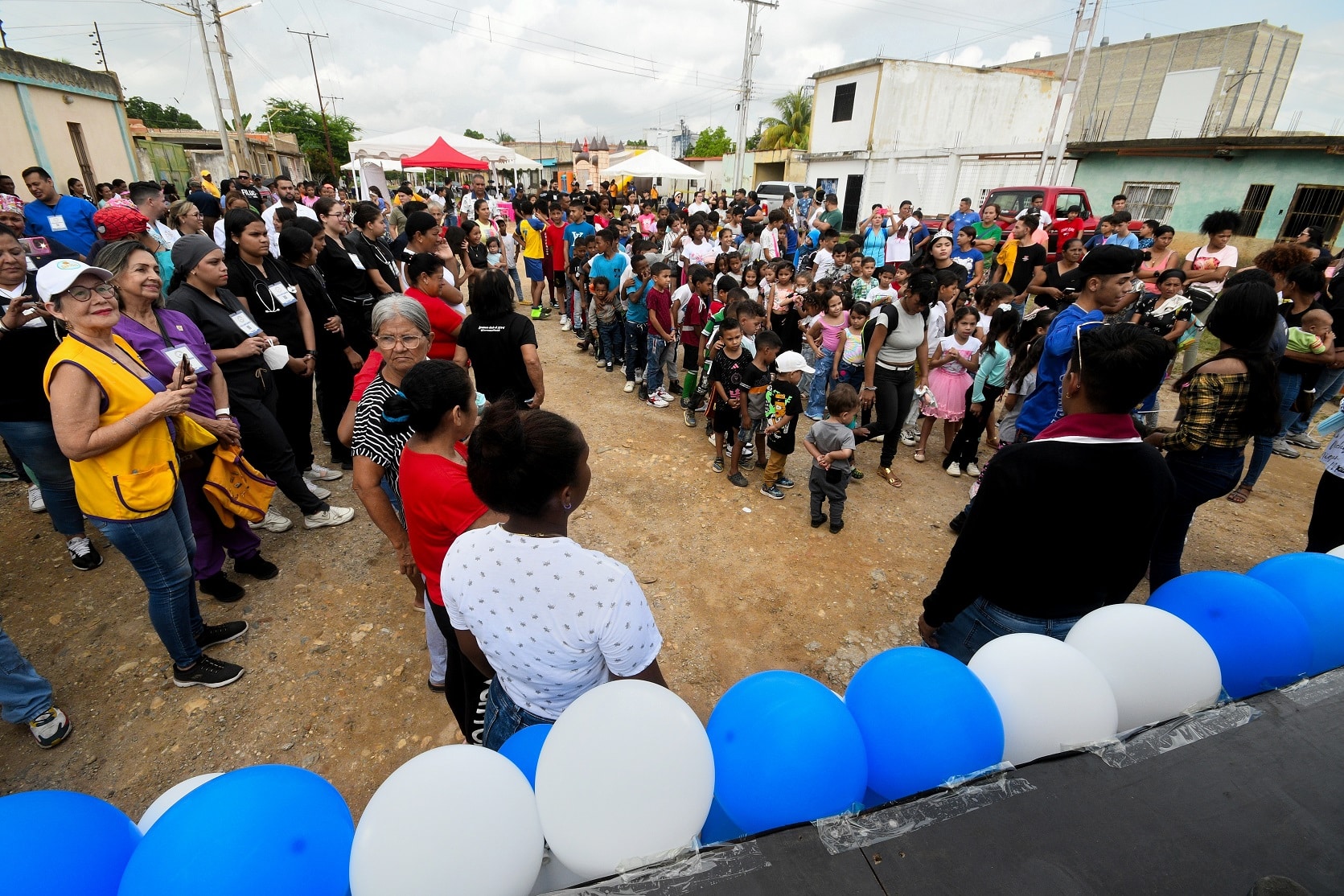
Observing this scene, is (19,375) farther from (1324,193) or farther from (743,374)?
(1324,193)

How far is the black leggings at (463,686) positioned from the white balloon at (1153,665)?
192cm

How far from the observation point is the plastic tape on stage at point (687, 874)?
3.19 ft

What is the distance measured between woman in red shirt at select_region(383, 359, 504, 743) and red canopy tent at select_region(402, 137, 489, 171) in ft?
48.9

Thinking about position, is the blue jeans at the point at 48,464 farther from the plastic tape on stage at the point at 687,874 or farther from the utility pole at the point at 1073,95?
the utility pole at the point at 1073,95

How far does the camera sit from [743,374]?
15.4 ft

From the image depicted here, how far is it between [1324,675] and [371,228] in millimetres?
6300

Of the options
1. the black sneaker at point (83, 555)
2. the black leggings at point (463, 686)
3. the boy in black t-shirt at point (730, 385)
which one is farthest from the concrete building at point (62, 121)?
the black leggings at point (463, 686)

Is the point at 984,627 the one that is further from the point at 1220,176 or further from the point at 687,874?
the point at 1220,176

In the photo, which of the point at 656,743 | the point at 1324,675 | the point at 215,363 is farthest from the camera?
the point at 215,363

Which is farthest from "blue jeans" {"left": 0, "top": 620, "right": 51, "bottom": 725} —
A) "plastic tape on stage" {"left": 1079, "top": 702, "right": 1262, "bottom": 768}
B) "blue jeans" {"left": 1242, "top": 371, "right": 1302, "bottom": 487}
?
"blue jeans" {"left": 1242, "top": 371, "right": 1302, "bottom": 487}

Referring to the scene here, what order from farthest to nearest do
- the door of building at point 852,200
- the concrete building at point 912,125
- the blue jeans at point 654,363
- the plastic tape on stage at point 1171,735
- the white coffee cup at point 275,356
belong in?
the door of building at point 852,200
the concrete building at point 912,125
the blue jeans at point 654,363
the white coffee cup at point 275,356
the plastic tape on stage at point 1171,735

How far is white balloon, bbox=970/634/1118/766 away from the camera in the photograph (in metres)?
1.44

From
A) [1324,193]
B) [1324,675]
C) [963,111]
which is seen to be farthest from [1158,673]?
[963,111]

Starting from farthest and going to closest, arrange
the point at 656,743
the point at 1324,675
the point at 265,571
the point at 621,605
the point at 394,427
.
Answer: the point at 265,571 < the point at 394,427 < the point at 1324,675 < the point at 621,605 < the point at 656,743
